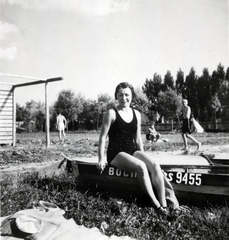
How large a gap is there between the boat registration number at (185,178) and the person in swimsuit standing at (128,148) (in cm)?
15

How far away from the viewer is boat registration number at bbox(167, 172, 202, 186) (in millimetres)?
2754

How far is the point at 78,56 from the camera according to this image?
141 inches

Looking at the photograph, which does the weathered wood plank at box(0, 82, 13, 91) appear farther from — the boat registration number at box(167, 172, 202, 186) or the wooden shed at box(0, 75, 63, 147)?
the boat registration number at box(167, 172, 202, 186)

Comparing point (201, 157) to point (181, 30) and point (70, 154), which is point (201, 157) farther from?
point (70, 154)

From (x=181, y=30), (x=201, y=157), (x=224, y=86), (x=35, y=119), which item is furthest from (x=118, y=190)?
(x=224, y=86)

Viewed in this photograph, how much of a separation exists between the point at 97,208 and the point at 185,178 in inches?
38.8

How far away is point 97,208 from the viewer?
9.68 feet

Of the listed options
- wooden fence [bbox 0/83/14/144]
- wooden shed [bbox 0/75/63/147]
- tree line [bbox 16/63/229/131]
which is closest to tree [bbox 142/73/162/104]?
tree line [bbox 16/63/229/131]

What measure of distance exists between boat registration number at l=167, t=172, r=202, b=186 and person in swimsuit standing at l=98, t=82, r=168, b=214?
15 cm

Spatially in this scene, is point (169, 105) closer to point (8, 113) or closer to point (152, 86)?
point (152, 86)

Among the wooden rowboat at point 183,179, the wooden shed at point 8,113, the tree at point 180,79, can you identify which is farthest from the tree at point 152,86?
the wooden shed at point 8,113

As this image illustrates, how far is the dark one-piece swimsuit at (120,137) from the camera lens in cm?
292

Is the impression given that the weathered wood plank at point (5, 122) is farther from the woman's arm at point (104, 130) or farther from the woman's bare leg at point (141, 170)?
the woman's bare leg at point (141, 170)

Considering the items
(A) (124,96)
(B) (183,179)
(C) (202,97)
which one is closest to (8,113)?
(C) (202,97)
